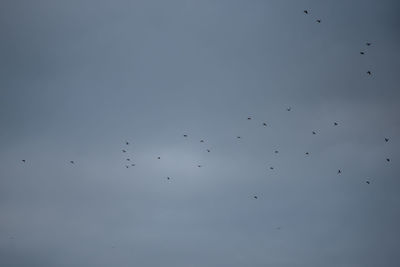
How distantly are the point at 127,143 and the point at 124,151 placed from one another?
1.54 meters

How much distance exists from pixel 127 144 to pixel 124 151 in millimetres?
2179

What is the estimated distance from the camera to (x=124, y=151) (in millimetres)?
70250

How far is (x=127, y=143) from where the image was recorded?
233ft

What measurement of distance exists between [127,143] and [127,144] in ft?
Answer: 3.80

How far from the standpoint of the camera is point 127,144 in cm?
7212
